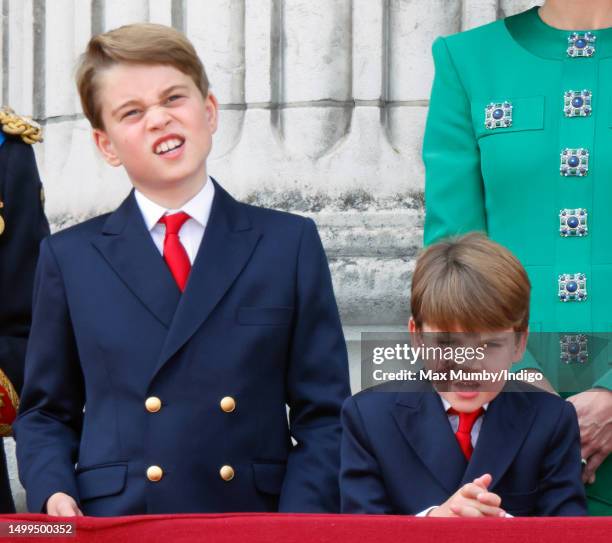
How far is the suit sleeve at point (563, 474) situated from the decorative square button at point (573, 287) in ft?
1.38

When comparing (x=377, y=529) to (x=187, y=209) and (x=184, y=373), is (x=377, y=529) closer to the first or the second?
(x=184, y=373)

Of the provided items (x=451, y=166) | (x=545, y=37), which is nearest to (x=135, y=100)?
(x=451, y=166)

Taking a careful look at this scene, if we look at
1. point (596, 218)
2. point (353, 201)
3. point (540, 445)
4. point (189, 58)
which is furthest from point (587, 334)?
point (353, 201)

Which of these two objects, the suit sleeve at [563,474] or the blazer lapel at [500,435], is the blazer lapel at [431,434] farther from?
the suit sleeve at [563,474]

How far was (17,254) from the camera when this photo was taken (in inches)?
127

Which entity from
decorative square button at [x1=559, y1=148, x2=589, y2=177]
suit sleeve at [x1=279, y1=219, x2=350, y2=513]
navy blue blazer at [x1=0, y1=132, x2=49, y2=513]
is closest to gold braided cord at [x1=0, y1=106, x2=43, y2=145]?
navy blue blazer at [x1=0, y1=132, x2=49, y2=513]

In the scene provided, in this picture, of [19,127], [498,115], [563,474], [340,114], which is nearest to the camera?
[563,474]

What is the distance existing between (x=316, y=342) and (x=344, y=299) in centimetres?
131

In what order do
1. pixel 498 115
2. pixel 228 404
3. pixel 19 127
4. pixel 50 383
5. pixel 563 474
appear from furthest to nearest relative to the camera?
1. pixel 19 127
2. pixel 498 115
3. pixel 50 383
4. pixel 228 404
5. pixel 563 474

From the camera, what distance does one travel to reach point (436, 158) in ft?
10.5

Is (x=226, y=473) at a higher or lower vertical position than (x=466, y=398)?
lower

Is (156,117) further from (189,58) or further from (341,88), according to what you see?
(341,88)

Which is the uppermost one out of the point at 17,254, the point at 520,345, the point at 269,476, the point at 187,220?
the point at 187,220

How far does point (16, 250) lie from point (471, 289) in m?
1.05
